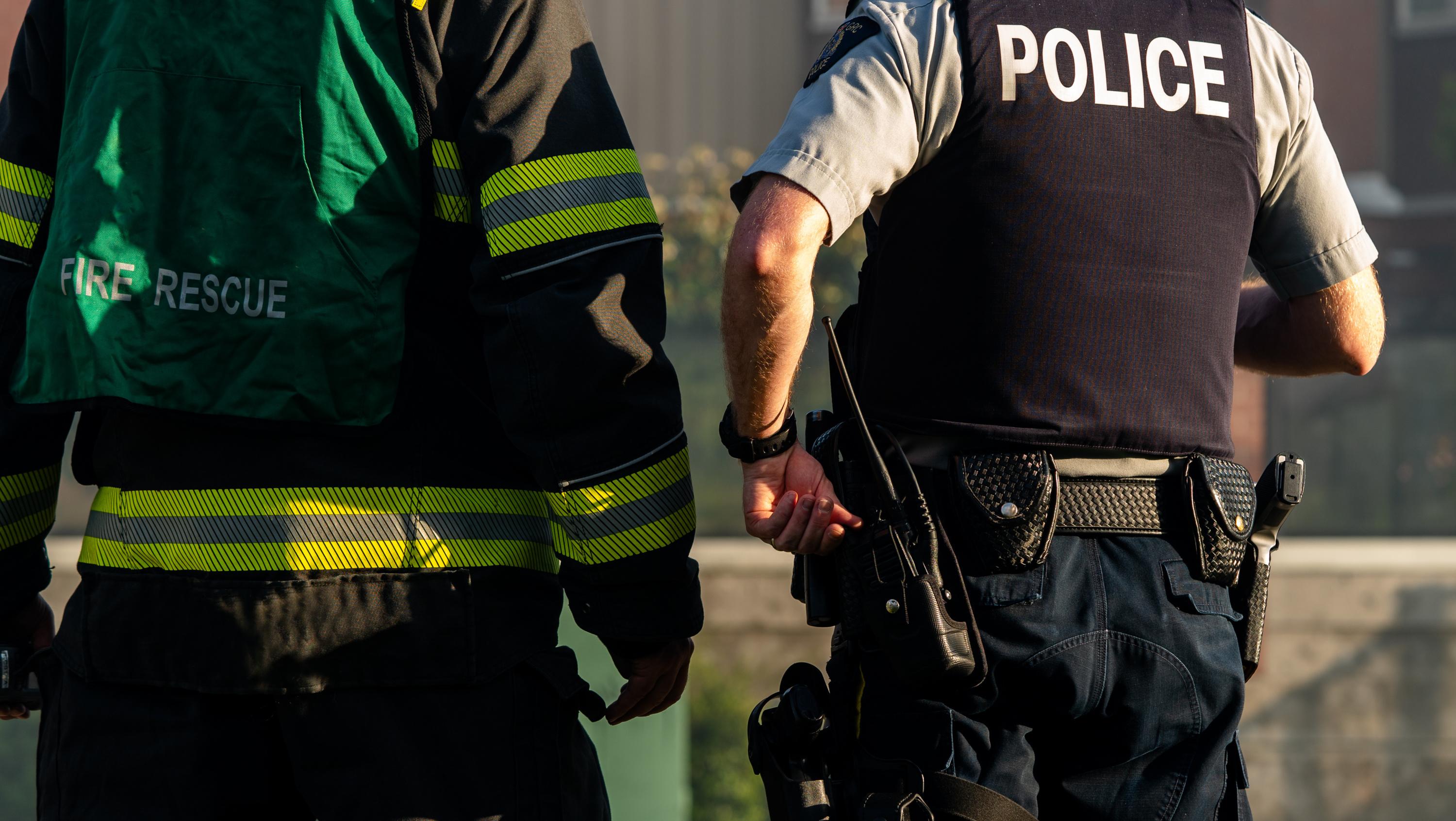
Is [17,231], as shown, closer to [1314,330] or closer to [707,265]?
[1314,330]

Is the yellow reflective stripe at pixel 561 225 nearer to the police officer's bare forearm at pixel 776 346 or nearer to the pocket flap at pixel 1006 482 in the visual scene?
the police officer's bare forearm at pixel 776 346

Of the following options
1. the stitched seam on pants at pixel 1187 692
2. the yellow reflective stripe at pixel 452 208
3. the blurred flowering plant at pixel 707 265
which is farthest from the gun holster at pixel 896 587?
the blurred flowering plant at pixel 707 265

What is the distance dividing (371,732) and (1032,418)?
0.93m

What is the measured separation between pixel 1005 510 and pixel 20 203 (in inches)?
56.4

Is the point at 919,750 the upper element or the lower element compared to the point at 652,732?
upper

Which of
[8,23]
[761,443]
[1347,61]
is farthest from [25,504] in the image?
[1347,61]

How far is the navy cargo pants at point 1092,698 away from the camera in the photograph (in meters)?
1.63

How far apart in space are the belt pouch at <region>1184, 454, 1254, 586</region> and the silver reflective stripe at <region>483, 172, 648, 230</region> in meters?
0.87

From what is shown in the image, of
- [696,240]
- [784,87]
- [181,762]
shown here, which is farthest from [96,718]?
[784,87]

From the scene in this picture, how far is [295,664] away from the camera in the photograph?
1583 mm

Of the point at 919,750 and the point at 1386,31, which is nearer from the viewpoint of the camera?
the point at 919,750

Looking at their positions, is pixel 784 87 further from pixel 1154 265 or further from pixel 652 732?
pixel 1154 265

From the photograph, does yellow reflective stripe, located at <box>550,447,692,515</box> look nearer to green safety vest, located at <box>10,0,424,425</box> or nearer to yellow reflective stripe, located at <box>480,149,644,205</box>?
green safety vest, located at <box>10,0,424,425</box>

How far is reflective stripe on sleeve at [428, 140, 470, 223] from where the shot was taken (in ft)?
5.48
